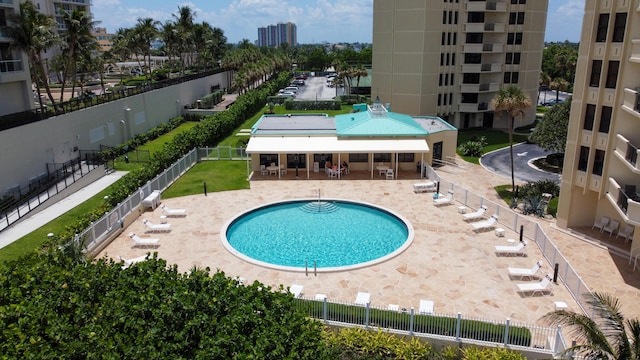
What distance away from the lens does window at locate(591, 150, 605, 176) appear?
23.1 meters

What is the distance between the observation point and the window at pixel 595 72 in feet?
74.9

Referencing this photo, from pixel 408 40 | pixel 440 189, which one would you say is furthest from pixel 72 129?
pixel 408 40

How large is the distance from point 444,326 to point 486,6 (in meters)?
44.0

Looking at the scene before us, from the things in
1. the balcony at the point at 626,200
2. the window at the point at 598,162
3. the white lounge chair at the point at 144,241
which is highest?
the window at the point at 598,162

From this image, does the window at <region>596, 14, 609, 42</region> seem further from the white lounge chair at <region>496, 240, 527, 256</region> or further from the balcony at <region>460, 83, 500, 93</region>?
the balcony at <region>460, 83, 500, 93</region>

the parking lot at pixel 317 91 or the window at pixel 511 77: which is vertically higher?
the window at pixel 511 77

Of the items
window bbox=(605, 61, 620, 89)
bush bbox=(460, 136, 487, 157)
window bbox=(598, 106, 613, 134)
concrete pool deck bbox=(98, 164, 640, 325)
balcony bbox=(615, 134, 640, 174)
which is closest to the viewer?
concrete pool deck bbox=(98, 164, 640, 325)

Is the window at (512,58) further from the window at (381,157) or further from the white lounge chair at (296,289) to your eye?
the white lounge chair at (296,289)

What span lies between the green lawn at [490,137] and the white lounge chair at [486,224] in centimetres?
1731

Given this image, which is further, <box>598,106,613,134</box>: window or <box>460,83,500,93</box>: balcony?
<box>460,83,500,93</box>: balcony

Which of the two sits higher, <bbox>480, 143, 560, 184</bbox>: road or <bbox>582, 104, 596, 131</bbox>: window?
<bbox>582, 104, 596, 131</bbox>: window

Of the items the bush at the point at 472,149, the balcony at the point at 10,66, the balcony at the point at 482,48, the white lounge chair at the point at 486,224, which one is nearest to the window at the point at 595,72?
the white lounge chair at the point at 486,224

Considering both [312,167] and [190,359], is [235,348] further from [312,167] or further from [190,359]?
[312,167]

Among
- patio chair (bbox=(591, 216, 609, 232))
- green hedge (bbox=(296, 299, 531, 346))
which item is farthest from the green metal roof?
green hedge (bbox=(296, 299, 531, 346))
